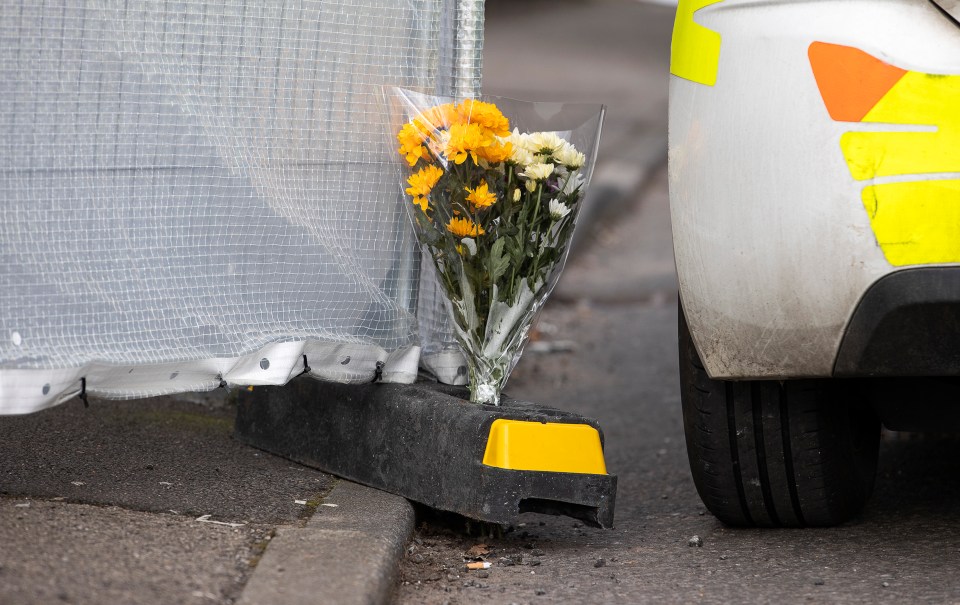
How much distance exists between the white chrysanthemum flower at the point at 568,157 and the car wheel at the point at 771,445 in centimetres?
41

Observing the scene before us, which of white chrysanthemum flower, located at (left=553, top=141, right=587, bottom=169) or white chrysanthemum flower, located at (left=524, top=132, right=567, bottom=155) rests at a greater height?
white chrysanthemum flower, located at (left=524, top=132, right=567, bottom=155)

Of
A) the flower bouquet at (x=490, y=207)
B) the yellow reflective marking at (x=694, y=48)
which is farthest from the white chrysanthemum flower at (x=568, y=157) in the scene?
the yellow reflective marking at (x=694, y=48)

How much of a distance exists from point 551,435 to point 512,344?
0.29m

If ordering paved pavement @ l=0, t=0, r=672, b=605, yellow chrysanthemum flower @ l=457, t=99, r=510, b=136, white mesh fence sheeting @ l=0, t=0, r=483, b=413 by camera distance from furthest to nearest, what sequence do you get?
yellow chrysanthemum flower @ l=457, t=99, r=510, b=136, white mesh fence sheeting @ l=0, t=0, r=483, b=413, paved pavement @ l=0, t=0, r=672, b=605

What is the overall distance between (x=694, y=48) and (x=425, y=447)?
1.01m

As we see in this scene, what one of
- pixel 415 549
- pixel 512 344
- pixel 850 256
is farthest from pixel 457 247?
pixel 850 256

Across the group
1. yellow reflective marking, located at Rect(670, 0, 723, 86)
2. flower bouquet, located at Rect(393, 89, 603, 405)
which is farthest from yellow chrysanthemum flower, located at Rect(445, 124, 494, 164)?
yellow reflective marking, located at Rect(670, 0, 723, 86)

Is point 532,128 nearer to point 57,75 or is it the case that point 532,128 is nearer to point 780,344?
point 780,344

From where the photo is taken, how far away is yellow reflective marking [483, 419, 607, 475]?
91.2 inches

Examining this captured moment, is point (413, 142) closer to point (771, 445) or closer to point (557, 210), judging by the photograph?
point (557, 210)

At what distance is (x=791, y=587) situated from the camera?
2.19 m

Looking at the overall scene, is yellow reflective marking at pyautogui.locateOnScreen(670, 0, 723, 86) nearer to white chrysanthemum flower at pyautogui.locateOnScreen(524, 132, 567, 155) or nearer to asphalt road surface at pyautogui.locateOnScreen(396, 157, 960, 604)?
white chrysanthemum flower at pyautogui.locateOnScreen(524, 132, 567, 155)

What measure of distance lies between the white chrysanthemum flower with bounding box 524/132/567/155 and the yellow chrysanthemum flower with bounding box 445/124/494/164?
0.31 feet

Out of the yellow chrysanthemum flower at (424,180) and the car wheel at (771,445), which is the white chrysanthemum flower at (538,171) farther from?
the car wheel at (771,445)
